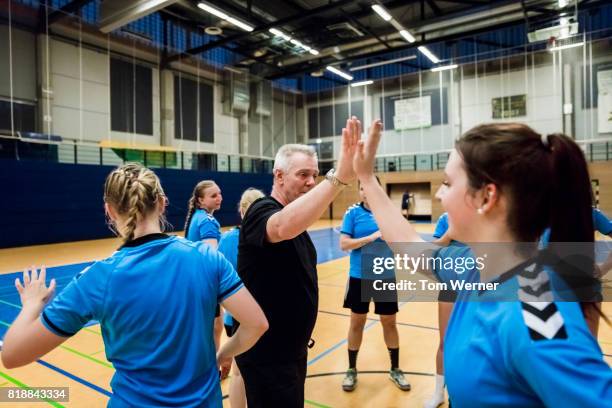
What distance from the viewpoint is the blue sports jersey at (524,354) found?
690 mm

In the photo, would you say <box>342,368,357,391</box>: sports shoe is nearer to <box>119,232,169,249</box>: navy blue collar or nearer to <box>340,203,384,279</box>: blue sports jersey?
<box>340,203,384,279</box>: blue sports jersey

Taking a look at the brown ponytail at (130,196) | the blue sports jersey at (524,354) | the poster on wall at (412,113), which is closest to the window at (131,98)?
the poster on wall at (412,113)

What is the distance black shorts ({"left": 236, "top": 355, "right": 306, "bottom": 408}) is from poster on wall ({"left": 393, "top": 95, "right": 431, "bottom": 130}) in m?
19.4

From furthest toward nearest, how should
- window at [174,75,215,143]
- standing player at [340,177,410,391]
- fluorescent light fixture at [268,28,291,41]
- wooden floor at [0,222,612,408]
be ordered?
window at [174,75,215,143] → fluorescent light fixture at [268,28,291,41] → standing player at [340,177,410,391] → wooden floor at [0,222,612,408]

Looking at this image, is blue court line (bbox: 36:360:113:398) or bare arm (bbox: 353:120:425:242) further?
blue court line (bbox: 36:360:113:398)

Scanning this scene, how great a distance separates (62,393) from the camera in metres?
3.27

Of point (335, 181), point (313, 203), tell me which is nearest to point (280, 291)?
point (313, 203)

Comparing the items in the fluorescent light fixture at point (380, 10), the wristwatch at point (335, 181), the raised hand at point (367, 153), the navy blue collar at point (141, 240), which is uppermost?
the fluorescent light fixture at point (380, 10)

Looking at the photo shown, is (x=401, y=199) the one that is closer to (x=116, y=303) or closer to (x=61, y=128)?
(x=61, y=128)

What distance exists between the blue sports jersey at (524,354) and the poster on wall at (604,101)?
1934 cm

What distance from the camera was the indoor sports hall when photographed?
55.4 inches

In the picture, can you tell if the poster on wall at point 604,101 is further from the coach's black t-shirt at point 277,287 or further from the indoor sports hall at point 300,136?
the coach's black t-shirt at point 277,287

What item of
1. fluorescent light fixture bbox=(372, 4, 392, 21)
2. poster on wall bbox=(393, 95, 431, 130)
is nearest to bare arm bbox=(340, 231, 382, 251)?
fluorescent light fixture bbox=(372, 4, 392, 21)

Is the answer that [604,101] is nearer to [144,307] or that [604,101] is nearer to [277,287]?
[277,287]
